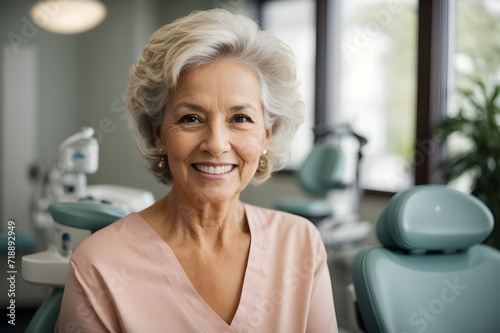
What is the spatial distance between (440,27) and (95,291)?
3185 mm

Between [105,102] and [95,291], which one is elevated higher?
[105,102]

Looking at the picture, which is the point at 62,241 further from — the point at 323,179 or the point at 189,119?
the point at 323,179

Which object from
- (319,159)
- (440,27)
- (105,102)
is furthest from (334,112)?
(105,102)

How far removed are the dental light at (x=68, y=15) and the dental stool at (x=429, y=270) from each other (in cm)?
315

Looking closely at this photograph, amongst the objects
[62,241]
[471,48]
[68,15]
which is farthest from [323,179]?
[62,241]

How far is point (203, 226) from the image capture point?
1300 mm

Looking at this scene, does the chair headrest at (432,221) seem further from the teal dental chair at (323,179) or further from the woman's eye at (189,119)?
the teal dental chair at (323,179)

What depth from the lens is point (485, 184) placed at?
2883 millimetres

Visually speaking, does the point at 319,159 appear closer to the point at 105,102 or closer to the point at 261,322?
the point at 105,102

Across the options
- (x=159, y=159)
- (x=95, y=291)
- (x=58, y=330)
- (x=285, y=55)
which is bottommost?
(x=58, y=330)

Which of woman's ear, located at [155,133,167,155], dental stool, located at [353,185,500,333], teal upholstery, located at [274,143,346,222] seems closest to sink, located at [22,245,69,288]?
woman's ear, located at [155,133,167,155]

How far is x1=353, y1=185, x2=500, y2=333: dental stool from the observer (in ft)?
4.69

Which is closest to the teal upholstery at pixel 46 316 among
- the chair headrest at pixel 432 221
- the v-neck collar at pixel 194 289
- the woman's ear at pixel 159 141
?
the v-neck collar at pixel 194 289

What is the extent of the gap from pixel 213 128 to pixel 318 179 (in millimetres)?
2730
